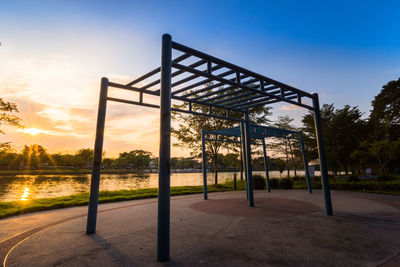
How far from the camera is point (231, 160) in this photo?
79.8ft

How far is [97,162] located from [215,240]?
342 cm

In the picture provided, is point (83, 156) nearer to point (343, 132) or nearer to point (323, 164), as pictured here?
point (343, 132)

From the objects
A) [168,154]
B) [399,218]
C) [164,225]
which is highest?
[168,154]

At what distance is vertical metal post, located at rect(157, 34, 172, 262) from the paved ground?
31 cm

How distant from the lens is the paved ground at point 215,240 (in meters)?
3.25

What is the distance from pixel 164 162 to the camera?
3.54 metres

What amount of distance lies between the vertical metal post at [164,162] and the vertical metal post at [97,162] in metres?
2.32

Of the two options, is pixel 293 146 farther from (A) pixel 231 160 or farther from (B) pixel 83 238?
(B) pixel 83 238

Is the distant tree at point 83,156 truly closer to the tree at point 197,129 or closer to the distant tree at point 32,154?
the distant tree at point 32,154

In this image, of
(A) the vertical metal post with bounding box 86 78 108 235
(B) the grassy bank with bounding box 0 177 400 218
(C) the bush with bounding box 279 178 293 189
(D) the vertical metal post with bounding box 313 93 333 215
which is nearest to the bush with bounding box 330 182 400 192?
(B) the grassy bank with bounding box 0 177 400 218

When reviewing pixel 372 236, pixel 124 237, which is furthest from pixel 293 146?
pixel 124 237

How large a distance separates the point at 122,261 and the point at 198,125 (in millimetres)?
18108

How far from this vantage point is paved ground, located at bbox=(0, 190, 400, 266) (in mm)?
3254

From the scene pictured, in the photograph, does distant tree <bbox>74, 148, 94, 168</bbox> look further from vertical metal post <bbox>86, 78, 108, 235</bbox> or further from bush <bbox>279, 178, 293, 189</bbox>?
vertical metal post <bbox>86, 78, 108, 235</bbox>
